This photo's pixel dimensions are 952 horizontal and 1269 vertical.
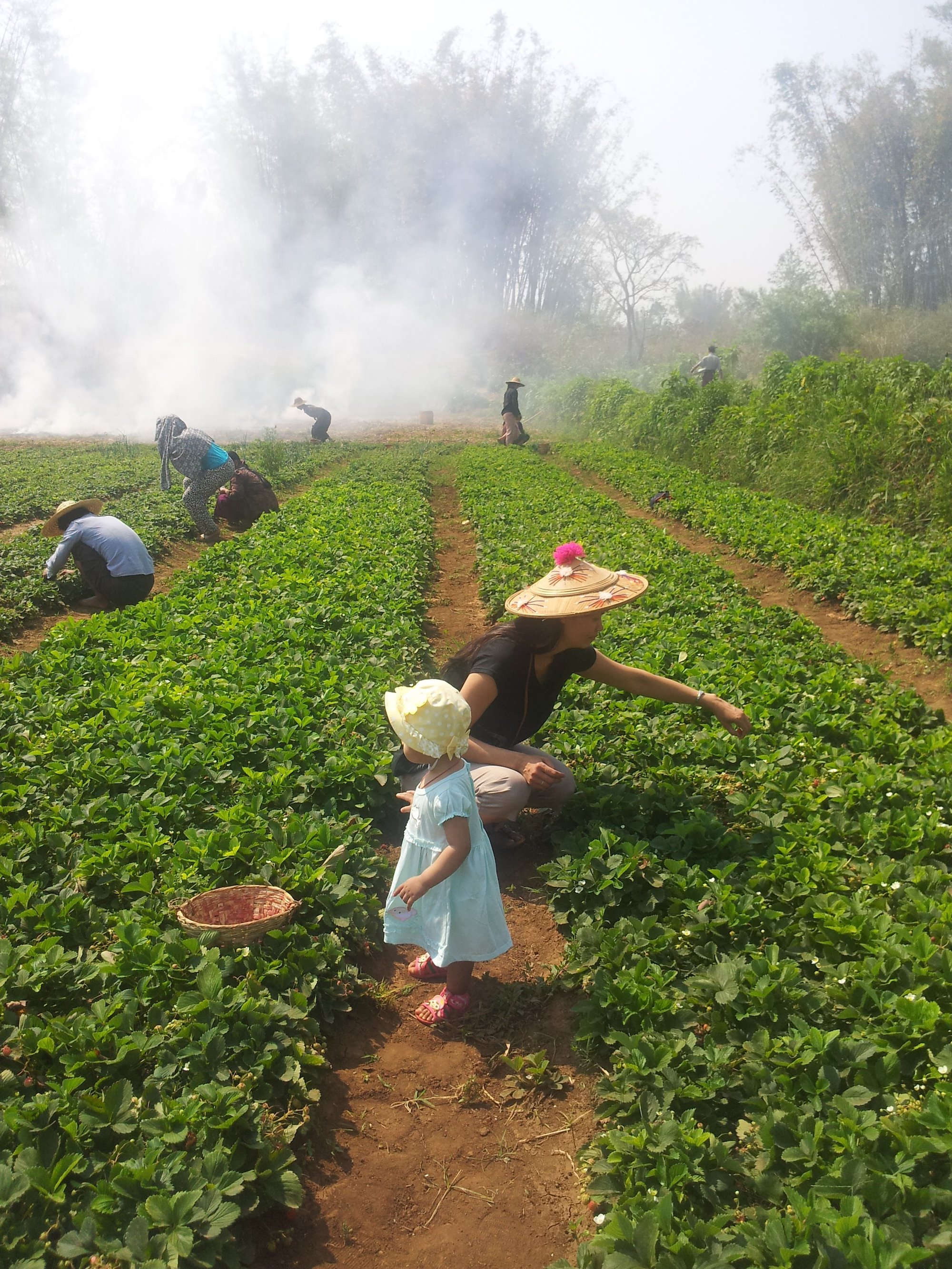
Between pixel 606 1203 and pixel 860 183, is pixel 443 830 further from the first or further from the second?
pixel 860 183

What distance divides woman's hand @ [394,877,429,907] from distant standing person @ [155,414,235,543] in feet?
35.0

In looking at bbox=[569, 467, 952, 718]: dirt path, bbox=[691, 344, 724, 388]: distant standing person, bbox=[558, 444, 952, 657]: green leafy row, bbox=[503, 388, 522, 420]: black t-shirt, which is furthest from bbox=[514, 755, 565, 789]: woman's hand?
bbox=[691, 344, 724, 388]: distant standing person

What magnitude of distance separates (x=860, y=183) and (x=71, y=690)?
1891 inches

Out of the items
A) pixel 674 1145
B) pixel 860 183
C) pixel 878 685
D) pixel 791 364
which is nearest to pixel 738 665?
pixel 878 685

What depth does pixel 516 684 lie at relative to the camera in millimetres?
4031

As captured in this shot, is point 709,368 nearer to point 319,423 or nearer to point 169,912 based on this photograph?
point 319,423

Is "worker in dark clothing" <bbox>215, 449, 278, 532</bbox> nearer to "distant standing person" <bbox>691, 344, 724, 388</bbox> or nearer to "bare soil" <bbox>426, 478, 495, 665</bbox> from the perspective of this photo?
"bare soil" <bbox>426, 478, 495, 665</bbox>

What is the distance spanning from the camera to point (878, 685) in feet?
17.9

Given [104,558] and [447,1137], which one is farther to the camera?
[104,558]

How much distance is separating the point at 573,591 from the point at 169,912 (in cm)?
214

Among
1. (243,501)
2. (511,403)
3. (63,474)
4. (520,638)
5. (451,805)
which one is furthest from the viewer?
(511,403)

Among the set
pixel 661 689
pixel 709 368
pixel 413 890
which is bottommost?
pixel 413 890

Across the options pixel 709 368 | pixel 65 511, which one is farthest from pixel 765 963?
pixel 709 368

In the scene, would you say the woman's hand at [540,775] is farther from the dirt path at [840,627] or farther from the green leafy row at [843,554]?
the green leafy row at [843,554]
